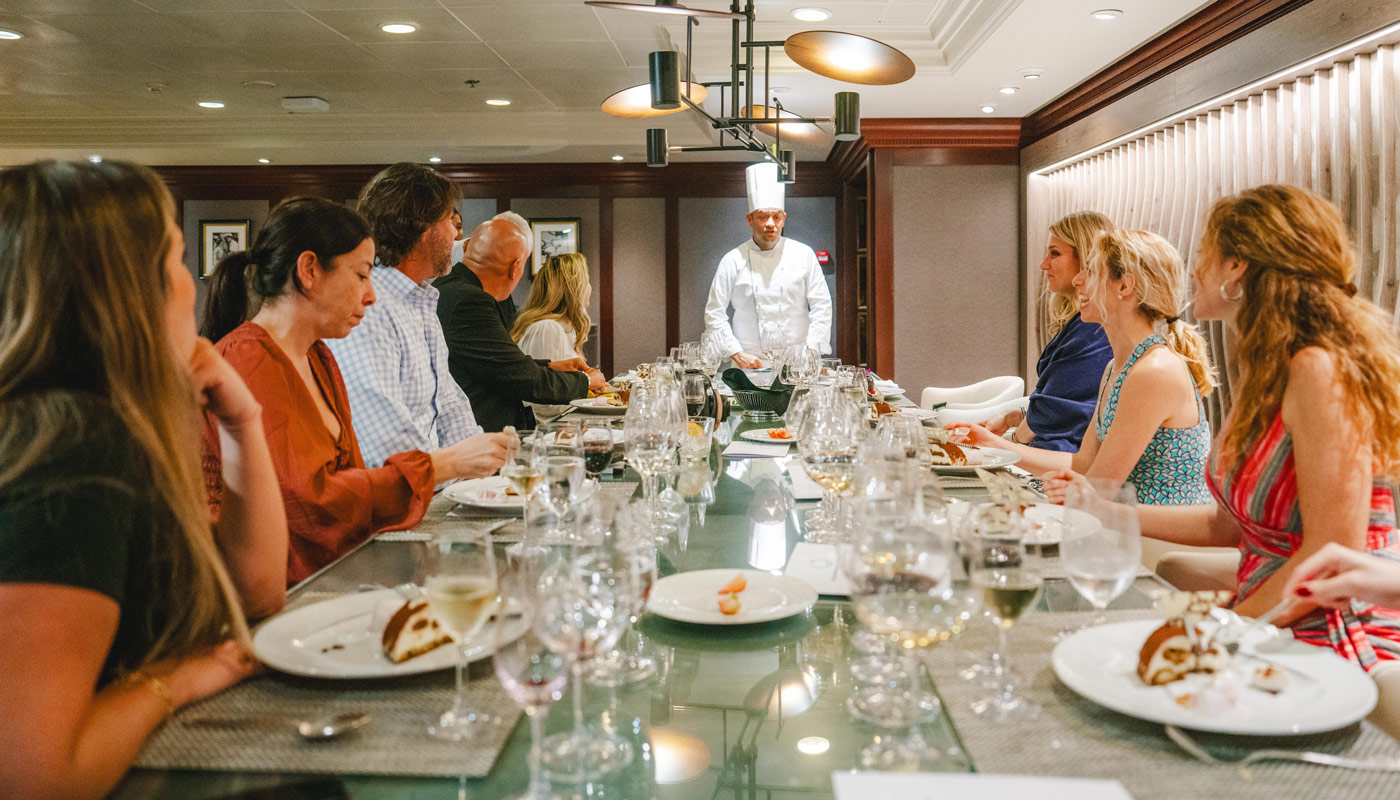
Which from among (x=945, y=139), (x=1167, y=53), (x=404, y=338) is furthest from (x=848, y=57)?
(x=945, y=139)

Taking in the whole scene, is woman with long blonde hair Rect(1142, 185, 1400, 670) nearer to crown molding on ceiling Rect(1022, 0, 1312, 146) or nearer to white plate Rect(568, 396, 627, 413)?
white plate Rect(568, 396, 627, 413)

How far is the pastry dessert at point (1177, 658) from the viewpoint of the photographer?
3.12 ft

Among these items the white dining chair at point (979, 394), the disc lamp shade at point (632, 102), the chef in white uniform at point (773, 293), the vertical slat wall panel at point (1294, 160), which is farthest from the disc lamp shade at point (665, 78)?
the chef in white uniform at point (773, 293)

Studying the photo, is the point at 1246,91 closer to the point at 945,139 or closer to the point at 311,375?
the point at 945,139

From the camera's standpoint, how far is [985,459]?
92.0 inches

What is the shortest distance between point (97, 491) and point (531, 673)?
0.46 metres

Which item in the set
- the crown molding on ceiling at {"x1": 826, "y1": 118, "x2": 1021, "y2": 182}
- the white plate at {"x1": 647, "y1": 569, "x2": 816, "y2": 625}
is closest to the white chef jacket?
the crown molding on ceiling at {"x1": 826, "y1": 118, "x2": 1021, "y2": 182}

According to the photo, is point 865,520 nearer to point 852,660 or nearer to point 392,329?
point 852,660

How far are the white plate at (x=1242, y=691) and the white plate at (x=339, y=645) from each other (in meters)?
0.60

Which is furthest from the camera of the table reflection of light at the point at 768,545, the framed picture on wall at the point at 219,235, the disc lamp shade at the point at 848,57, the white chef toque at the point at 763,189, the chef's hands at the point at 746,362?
the framed picture on wall at the point at 219,235

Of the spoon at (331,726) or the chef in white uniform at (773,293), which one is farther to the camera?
the chef in white uniform at (773,293)

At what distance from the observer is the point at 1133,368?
230 centimetres

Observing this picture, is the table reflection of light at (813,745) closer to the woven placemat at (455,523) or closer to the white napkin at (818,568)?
the white napkin at (818,568)

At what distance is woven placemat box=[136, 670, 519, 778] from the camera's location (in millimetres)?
821
